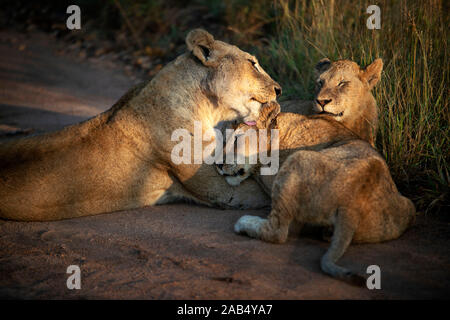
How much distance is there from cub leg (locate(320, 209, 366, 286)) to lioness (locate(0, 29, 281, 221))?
1.27m

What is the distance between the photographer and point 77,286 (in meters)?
3.22

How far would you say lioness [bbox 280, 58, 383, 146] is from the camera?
188 inches

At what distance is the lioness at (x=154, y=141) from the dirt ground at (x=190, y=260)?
163 mm

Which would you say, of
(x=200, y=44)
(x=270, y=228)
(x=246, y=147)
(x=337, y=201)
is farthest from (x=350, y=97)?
(x=270, y=228)

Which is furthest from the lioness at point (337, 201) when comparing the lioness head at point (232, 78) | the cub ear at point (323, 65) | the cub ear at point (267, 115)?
the cub ear at point (323, 65)

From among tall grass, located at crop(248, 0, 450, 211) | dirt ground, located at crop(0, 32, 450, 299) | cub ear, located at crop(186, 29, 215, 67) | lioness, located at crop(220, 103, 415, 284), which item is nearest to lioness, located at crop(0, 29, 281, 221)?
cub ear, located at crop(186, 29, 215, 67)

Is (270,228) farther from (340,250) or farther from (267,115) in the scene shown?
(267,115)

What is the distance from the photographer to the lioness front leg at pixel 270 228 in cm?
367

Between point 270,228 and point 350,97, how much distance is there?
1.88m

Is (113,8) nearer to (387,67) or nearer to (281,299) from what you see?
(387,67)

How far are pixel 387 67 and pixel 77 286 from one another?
4.27m

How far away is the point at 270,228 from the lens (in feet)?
12.2

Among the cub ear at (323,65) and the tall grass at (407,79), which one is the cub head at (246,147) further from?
the tall grass at (407,79)
